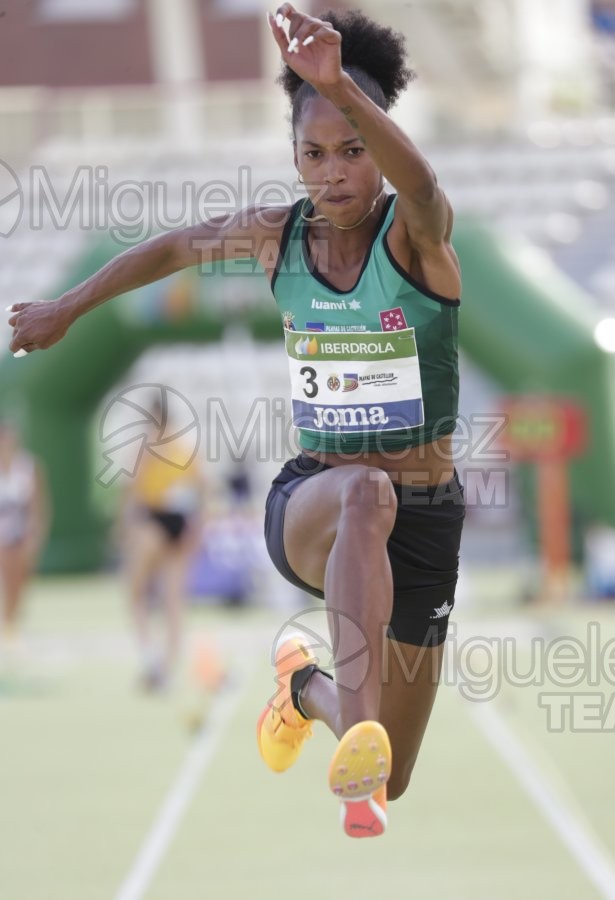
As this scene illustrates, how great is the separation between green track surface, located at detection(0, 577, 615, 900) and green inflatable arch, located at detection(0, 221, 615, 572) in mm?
4863

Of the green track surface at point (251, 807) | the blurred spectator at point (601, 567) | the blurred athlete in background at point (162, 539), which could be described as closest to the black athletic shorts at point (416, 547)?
the green track surface at point (251, 807)

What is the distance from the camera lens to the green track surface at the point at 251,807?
5188 millimetres

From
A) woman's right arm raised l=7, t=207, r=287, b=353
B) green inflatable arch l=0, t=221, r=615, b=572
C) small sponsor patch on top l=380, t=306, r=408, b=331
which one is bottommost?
small sponsor patch on top l=380, t=306, r=408, b=331

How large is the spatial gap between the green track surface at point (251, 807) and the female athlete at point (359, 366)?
1602mm

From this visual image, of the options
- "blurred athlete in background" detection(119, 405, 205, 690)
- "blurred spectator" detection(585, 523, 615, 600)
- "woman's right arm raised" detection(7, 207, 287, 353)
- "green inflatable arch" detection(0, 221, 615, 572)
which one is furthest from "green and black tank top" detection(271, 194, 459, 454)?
"green inflatable arch" detection(0, 221, 615, 572)

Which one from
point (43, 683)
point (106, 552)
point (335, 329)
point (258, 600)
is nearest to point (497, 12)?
point (106, 552)

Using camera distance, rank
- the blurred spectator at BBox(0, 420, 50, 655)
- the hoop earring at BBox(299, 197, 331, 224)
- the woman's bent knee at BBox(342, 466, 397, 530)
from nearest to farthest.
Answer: the woman's bent knee at BBox(342, 466, 397, 530)
the hoop earring at BBox(299, 197, 331, 224)
the blurred spectator at BBox(0, 420, 50, 655)

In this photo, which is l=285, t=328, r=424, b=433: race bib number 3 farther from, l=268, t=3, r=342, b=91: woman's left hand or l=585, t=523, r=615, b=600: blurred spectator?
l=585, t=523, r=615, b=600: blurred spectator

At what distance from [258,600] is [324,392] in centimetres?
1031

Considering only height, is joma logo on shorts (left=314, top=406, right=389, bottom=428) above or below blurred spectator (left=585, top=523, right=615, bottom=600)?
above

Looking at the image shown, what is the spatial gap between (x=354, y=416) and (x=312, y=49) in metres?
0.88

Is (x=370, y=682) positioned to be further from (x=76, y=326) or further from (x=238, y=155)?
(x=238, y=155)

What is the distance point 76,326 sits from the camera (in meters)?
14.5

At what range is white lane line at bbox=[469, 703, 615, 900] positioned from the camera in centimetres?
524
